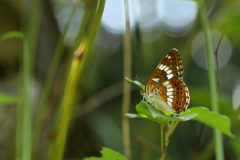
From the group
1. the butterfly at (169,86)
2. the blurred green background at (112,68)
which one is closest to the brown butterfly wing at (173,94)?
the butterfly at (169,86)

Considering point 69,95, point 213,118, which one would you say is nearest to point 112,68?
point 69,95

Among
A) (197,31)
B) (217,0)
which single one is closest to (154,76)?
(197,31)

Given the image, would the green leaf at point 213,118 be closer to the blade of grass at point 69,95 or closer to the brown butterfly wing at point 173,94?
the brown butterfly wing at point 173,94

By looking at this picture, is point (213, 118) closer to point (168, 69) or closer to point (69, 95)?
point (168, 69)

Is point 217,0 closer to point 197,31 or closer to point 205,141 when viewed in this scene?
point 197,31

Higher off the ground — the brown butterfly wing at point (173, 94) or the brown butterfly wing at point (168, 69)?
the brown butterfly wing at point (168, 69)

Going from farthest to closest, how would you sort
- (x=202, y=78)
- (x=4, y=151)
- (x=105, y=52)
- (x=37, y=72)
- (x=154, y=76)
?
(x=105, y=52) → (x=202, y=78) → (x=37, y=72) → (x=4, y=151) → (x=154, y=76)
